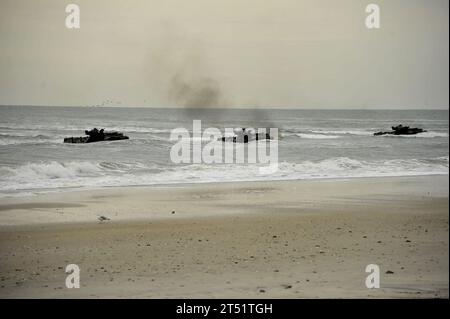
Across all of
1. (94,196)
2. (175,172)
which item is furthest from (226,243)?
(175,172)

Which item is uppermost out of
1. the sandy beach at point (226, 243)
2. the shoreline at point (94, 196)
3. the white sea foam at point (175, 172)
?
the white sea foam at point (175, 172)

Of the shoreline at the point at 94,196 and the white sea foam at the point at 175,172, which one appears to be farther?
the white sea foam at the point at 175,172

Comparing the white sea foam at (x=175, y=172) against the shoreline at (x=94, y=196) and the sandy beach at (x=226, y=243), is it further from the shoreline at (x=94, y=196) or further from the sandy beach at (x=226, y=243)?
the sandy beach at (x=226, y=243)

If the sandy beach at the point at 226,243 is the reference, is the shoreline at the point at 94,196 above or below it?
above

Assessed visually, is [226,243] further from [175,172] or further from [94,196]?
[175,172]

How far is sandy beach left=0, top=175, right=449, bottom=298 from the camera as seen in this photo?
16.9 ft

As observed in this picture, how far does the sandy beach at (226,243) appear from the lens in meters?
5.16

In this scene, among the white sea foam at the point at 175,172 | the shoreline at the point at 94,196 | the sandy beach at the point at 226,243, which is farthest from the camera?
the white sea foam at the point at 175,172

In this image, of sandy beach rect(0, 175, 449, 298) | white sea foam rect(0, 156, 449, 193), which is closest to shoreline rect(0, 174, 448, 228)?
sandy beach rect(0, 175, 449, 298)

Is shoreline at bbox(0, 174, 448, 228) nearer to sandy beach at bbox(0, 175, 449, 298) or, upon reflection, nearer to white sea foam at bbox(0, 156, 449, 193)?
sandy beach at bbox(0, 175, 449, 298)

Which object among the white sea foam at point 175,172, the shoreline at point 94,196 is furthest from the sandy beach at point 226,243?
the white sea foam at point 175,172

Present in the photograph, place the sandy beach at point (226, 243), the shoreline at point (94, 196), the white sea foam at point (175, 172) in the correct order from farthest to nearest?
the white sea foam at point (175, 172) < the shoreline at point (94, 196) < the sandy beach at point (226, 243)

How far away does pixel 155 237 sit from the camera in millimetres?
7266

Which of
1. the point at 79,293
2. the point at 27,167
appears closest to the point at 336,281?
the point at 79,293
